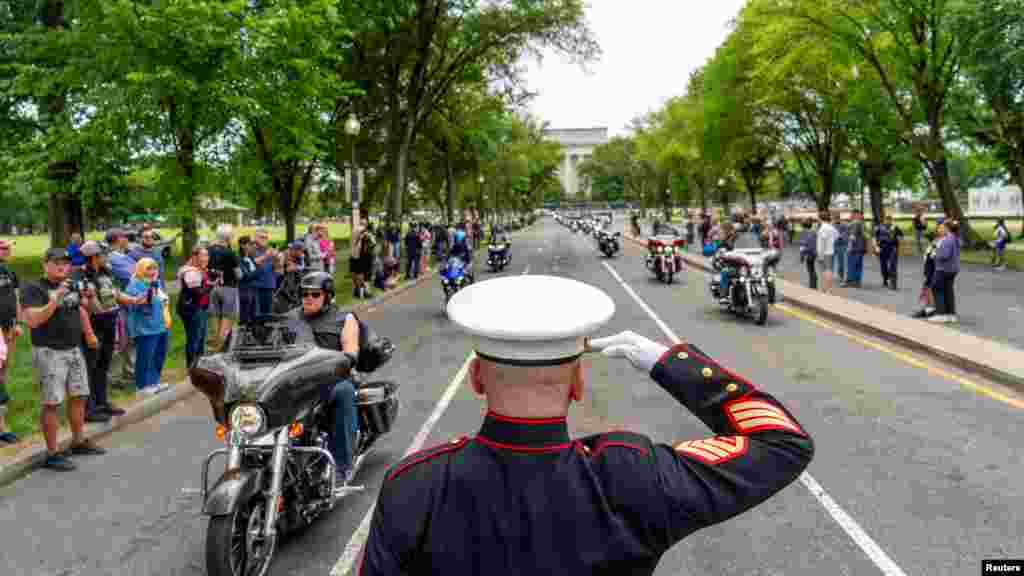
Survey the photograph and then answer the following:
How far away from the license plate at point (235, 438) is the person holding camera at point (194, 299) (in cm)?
587

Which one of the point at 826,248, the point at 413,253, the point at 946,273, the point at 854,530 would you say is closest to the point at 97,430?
the point at 854,530

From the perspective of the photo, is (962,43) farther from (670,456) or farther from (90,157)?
(670,456)

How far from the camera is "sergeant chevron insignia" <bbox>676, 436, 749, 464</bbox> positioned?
5.45 feet

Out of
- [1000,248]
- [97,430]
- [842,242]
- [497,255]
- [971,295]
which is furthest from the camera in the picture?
[497,255]

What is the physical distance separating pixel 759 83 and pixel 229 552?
130 ft

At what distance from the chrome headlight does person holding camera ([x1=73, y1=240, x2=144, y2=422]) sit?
13.6ft

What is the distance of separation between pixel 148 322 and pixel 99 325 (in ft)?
2.76

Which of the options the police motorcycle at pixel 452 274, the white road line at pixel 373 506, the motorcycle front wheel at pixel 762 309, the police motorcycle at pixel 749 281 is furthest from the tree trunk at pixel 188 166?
the motorcycle front wheel at pixel 762 309

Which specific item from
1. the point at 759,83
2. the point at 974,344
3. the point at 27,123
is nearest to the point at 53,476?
the point at 974,344

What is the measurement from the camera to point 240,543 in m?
4.06

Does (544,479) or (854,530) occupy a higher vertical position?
(544,479)

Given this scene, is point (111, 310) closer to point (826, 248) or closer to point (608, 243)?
point (826, 248)

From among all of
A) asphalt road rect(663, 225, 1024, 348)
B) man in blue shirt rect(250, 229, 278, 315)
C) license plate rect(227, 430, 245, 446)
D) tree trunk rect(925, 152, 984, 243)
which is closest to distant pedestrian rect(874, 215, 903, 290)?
asphalt road rect(663, 225, 1024, 348)

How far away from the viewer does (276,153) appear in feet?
58.6
